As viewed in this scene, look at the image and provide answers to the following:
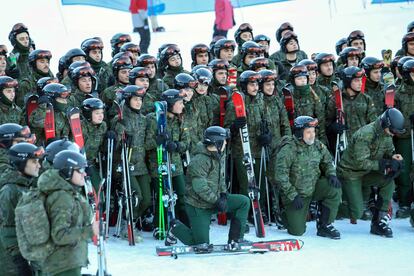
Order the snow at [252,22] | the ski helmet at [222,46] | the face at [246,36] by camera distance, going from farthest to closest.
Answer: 1. the snow at [252,22]
2. the face at [246,36]
3. the ski helmet at [222,46]

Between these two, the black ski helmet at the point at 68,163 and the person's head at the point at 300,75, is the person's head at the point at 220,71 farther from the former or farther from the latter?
the black ski helmet at the point at 68,163

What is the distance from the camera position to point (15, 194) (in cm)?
785

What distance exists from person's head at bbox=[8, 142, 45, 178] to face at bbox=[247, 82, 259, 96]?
421 centimetres

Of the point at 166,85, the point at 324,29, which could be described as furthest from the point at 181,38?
the point at 166,85

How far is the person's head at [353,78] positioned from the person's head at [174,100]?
2.63 meters

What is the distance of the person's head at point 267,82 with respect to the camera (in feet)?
37.7

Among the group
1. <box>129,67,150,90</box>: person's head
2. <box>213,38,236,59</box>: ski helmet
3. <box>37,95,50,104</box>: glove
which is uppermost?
<box>213,38,236,59</box>: ski helmet

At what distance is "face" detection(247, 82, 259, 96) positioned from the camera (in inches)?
449

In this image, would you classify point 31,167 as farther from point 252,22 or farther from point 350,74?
point 252,22

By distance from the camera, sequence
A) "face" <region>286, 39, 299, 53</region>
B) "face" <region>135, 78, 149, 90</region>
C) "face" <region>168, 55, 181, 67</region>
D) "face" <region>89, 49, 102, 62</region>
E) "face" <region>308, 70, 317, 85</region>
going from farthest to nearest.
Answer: "face" <region>286, 39, 299, 53</region>
"face" <region>89, 49, 102, 62</region>
"face" <region>168, 55, 181, 67</region>
"face" <region>308, 70, 317, 85</region>
"face" <region>135, 78, 149, 90</region>

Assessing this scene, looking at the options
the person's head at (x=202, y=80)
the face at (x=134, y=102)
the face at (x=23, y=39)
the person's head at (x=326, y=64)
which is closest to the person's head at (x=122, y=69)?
the person's head at (x=202, y=80)

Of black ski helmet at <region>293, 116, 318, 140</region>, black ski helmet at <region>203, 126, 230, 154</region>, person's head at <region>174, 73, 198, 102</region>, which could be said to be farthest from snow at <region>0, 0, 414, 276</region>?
person's head at <region>174, 73, 198, 102</region>

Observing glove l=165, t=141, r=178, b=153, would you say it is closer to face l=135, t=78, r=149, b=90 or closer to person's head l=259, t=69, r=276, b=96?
face l=135, t=78, r=149, b=90

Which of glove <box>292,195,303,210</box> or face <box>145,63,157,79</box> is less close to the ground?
face <box>145,63,157,79</box>
